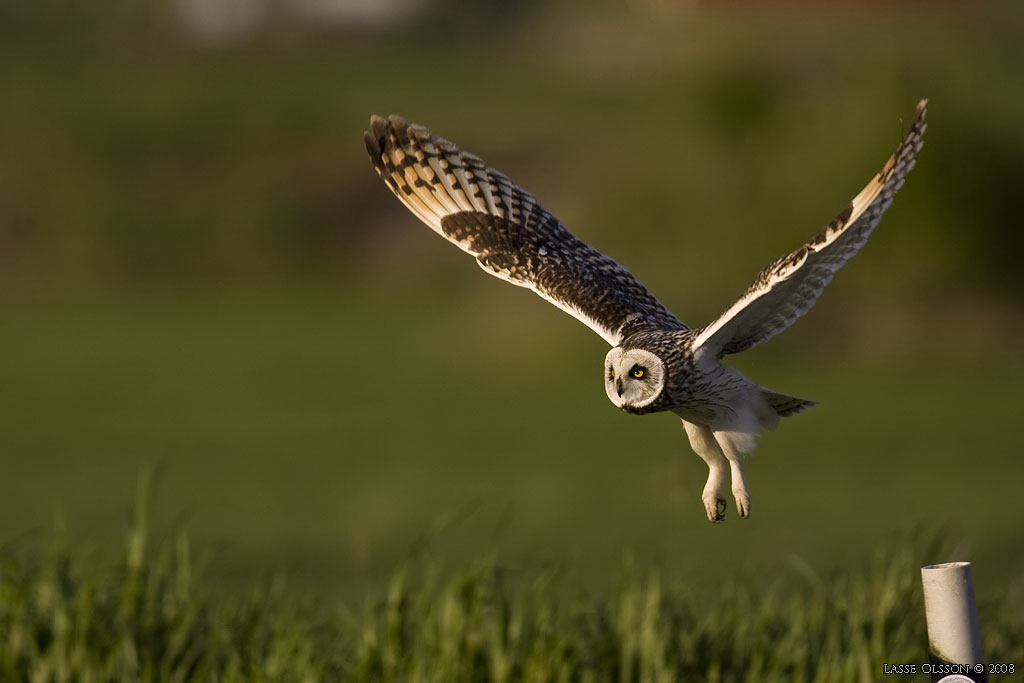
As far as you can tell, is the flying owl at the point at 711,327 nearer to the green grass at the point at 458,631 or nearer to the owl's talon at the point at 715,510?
the owl's talon at the point at 715,510

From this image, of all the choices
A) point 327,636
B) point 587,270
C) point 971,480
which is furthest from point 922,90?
point 587,270

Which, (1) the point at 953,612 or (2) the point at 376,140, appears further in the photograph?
(2) the point at 376,140

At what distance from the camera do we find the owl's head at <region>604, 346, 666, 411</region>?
3119mm

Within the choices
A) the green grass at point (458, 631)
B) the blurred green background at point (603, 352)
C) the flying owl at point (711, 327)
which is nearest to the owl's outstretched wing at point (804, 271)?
the flying owl at point (711, 327)

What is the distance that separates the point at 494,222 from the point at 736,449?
1.34 meters

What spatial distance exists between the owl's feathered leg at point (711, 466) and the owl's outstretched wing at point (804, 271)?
0.17m

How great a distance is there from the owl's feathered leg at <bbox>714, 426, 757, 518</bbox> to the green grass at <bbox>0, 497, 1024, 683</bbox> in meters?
2.12

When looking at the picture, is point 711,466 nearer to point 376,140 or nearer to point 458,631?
point 376,140

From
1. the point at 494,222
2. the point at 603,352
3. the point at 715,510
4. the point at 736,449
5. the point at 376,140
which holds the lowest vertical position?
the point at 715,510

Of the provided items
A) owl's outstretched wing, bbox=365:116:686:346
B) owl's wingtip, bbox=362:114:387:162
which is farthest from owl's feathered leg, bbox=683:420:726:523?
owl's wingtip, bbox=362:114:387:162

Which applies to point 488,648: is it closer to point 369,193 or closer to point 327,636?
point 327,636

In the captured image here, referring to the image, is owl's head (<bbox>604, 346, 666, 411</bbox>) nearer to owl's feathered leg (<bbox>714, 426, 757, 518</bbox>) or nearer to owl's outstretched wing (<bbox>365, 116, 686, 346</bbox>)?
owl's feathered leg (<bbox>714, 426, 757, 518</bbox>)

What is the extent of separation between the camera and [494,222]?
14.4ft

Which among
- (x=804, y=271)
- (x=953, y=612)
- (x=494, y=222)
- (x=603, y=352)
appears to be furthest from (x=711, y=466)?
(x=603, y=352)
